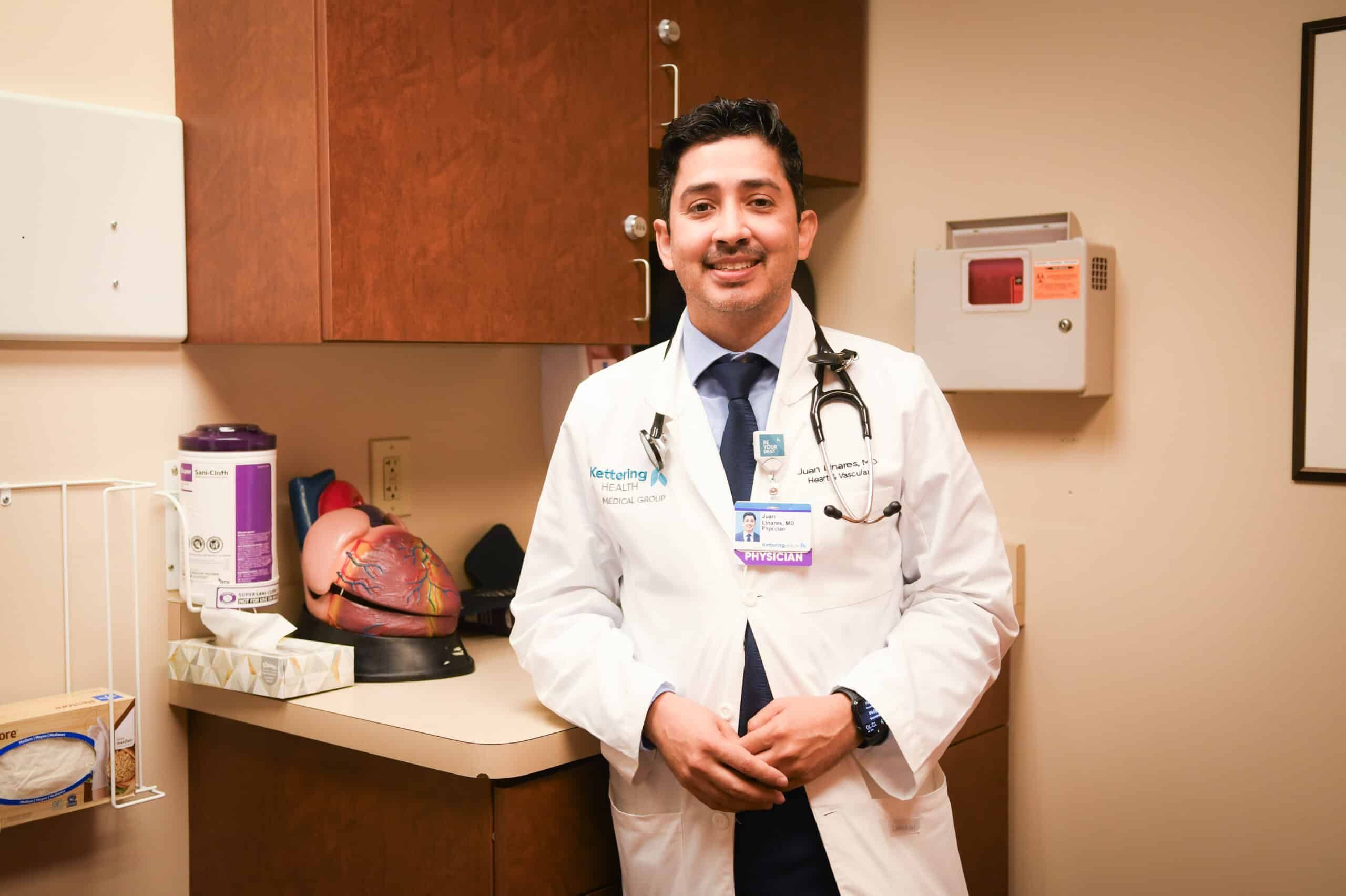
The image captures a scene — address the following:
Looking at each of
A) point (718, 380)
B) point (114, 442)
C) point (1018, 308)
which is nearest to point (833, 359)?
point (718, 380)

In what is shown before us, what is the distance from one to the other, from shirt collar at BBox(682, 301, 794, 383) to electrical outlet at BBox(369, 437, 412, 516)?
728 millimetres

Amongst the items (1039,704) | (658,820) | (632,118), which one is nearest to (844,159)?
(632,118)

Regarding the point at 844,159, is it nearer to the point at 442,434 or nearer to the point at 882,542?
the point at 442,434

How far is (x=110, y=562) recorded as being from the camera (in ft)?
5.39

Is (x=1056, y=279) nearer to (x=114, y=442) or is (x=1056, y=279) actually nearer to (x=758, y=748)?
(x=758, y=748)

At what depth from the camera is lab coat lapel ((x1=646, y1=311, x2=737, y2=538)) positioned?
1381 millimetres

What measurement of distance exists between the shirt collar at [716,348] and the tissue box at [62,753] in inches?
35.0

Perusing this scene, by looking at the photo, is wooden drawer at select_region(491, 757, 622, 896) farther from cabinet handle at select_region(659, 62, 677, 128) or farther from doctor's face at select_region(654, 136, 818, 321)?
cabinet handle at select_region(659, 62, 677, 128)

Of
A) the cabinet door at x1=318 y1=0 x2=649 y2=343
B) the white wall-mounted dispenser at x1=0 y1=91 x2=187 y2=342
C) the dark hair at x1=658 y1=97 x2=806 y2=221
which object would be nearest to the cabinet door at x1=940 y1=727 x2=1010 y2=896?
the cabinet door at x1=318 y1=0 x2=649 y2=343

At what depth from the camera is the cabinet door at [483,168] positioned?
149cm

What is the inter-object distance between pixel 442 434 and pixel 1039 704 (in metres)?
1.29

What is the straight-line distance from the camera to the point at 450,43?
1606 millimetres

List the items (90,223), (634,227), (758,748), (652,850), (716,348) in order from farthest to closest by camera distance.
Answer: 1. (634,227)
2. (90,223)
3. (716,348)
4. (652,850)
5. (758,748)

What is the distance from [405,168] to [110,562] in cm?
72
